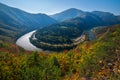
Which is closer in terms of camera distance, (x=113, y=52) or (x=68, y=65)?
(x=113, y=52)

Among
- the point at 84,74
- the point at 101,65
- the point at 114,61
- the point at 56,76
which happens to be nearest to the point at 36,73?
the point at 56,76

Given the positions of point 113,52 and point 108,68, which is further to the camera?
point 108,68

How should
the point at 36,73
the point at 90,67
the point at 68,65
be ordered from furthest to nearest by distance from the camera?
the point at 68,65 < the point at 90,67 < the point at 36,73

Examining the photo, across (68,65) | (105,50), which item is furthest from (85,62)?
(68,65)

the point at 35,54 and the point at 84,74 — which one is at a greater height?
the point at 35,54

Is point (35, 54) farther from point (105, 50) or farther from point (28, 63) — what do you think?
point (105, 50)

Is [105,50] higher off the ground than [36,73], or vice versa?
[105,50]

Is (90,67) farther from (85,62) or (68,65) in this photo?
(68,65)

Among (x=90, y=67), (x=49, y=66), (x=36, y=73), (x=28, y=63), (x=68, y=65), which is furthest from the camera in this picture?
(x=68, y=65)

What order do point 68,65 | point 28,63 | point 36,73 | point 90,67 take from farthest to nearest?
point 68,65, point 28,63, point 90,67, point 36,73
